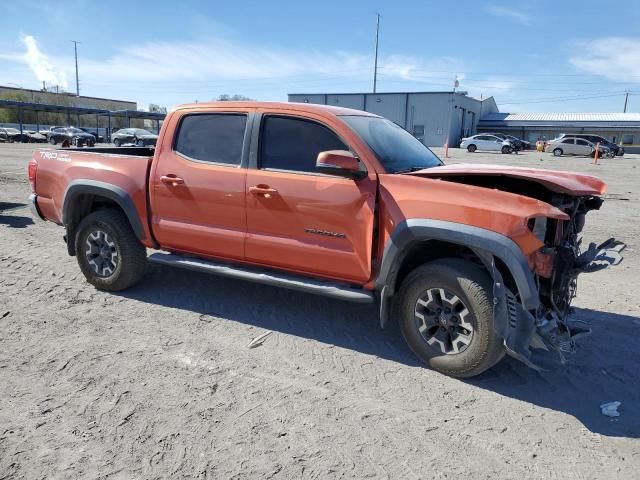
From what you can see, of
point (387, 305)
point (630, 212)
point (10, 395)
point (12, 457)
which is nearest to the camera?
point (12, 457)

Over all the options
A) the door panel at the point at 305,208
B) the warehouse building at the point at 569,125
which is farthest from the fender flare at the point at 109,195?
the warehouse building at the point at 569,125

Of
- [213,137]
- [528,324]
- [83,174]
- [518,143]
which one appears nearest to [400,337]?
[528,324]

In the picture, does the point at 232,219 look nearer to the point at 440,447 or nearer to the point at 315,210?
the point at 315,210

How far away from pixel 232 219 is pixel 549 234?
258 centimetres

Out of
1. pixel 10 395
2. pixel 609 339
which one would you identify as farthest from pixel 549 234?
pixel 10 395

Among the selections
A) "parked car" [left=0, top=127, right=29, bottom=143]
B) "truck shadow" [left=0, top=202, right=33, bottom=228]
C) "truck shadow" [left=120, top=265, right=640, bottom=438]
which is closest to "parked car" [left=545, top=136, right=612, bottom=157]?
"truck shadow" [left=0, top=202, right=33, bottom=228]

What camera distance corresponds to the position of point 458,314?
3.69 metres

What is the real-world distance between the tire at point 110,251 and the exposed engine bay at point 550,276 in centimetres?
316

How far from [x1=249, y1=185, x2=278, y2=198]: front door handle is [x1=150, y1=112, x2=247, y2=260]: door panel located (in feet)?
0.44

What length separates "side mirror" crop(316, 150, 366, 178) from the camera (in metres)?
3.77

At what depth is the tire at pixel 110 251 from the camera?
5172 mm

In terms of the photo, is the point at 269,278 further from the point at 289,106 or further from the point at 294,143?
the point at 289,106

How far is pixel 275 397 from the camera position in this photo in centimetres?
345

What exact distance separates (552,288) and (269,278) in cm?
222
